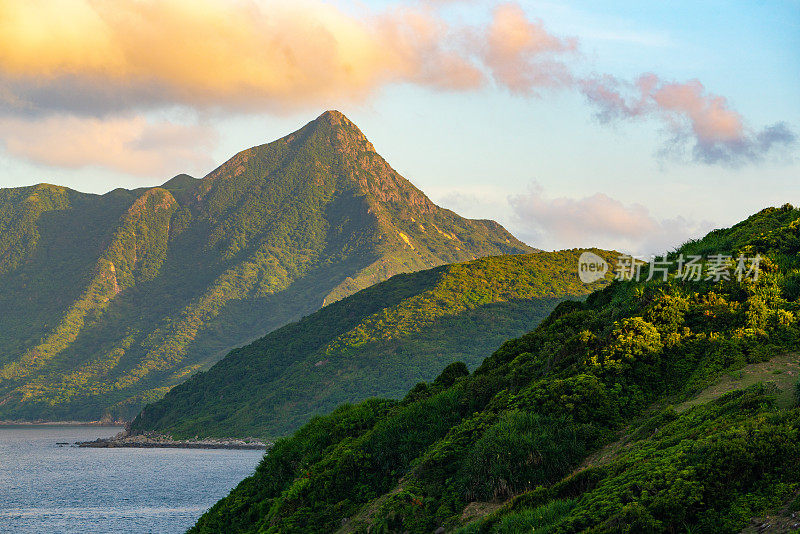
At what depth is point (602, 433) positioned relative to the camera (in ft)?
92.2

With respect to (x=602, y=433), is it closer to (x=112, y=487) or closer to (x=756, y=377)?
(x=756, y=377)

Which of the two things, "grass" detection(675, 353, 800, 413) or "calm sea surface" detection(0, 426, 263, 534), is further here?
"calm sea surface" detection(0, 426, 263, 534)

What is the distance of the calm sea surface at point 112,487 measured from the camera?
79.9 m

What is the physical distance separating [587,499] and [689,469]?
2850mm

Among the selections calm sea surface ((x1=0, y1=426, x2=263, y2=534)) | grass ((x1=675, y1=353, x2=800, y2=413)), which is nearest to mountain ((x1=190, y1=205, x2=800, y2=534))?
grass ((x1=675, y1=353, x2=800, y2=413))

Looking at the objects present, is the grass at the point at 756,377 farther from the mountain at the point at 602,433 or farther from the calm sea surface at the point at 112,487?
the calm sea surface at the point at 112,487

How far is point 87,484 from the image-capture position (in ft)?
379

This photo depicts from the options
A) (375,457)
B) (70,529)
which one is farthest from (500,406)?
(70,529)

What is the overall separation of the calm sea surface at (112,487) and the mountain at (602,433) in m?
44.0

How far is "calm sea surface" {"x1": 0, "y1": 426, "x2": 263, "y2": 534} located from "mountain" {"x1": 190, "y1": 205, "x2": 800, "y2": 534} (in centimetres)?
4398

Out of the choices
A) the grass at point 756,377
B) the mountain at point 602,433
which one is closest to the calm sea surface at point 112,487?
the mountain at point 602,433

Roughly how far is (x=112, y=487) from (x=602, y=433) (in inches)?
3912

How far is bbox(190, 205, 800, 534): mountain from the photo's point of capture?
1975cm

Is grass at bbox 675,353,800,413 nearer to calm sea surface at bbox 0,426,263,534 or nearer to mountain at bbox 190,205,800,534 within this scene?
mountain at bbox 190,205,800,534
